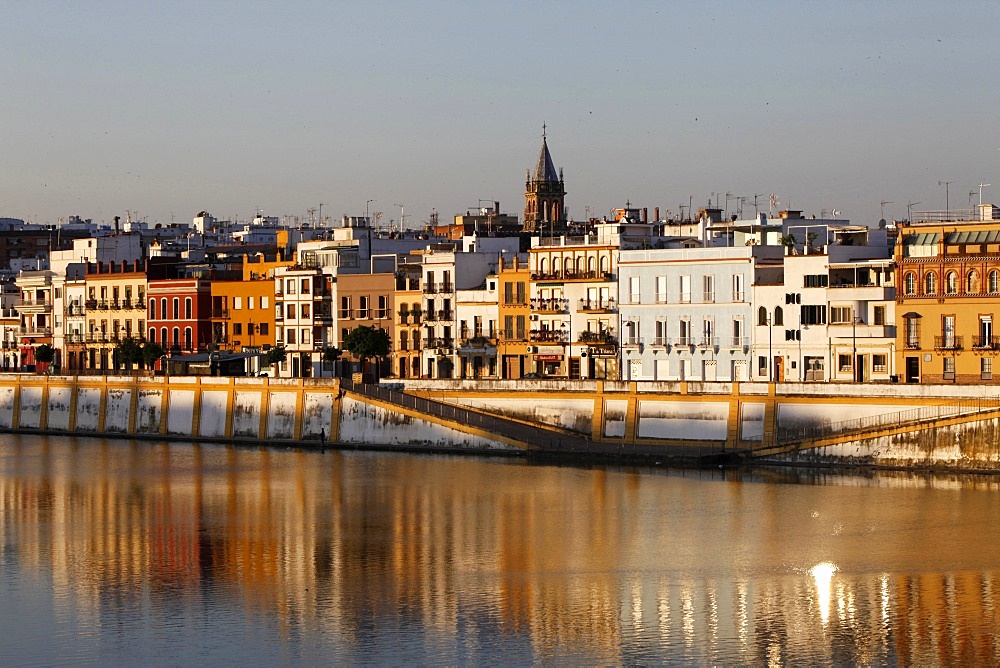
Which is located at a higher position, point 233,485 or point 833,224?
point 833,224

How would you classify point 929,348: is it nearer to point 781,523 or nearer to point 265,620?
point 781,523

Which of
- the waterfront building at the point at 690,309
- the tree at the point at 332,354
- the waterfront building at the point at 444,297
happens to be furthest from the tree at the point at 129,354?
the waterfront building at the point at 690,309

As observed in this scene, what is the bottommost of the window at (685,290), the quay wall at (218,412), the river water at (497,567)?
the river water at (497,567)

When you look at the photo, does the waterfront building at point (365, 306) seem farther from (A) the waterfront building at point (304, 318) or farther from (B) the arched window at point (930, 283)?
(B) the arched window at point (930, 283)

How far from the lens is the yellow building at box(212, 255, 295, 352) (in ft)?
364

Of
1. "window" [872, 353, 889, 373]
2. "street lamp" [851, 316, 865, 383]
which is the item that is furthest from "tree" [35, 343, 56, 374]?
"window" [872, 353, 889, 373]

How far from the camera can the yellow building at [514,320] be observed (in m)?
97.6

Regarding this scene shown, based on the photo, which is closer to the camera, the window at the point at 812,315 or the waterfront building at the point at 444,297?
the window at the point at 812,315

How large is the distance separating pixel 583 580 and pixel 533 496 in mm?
16630

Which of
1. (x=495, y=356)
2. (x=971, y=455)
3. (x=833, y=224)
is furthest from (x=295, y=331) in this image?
(x=971, y=455)

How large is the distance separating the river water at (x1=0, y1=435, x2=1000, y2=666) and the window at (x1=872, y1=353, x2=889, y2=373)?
398 inches

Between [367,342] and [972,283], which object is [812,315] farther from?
[367,342]

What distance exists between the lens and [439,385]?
299 feet

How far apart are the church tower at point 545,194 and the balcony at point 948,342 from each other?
73166 millimetres
